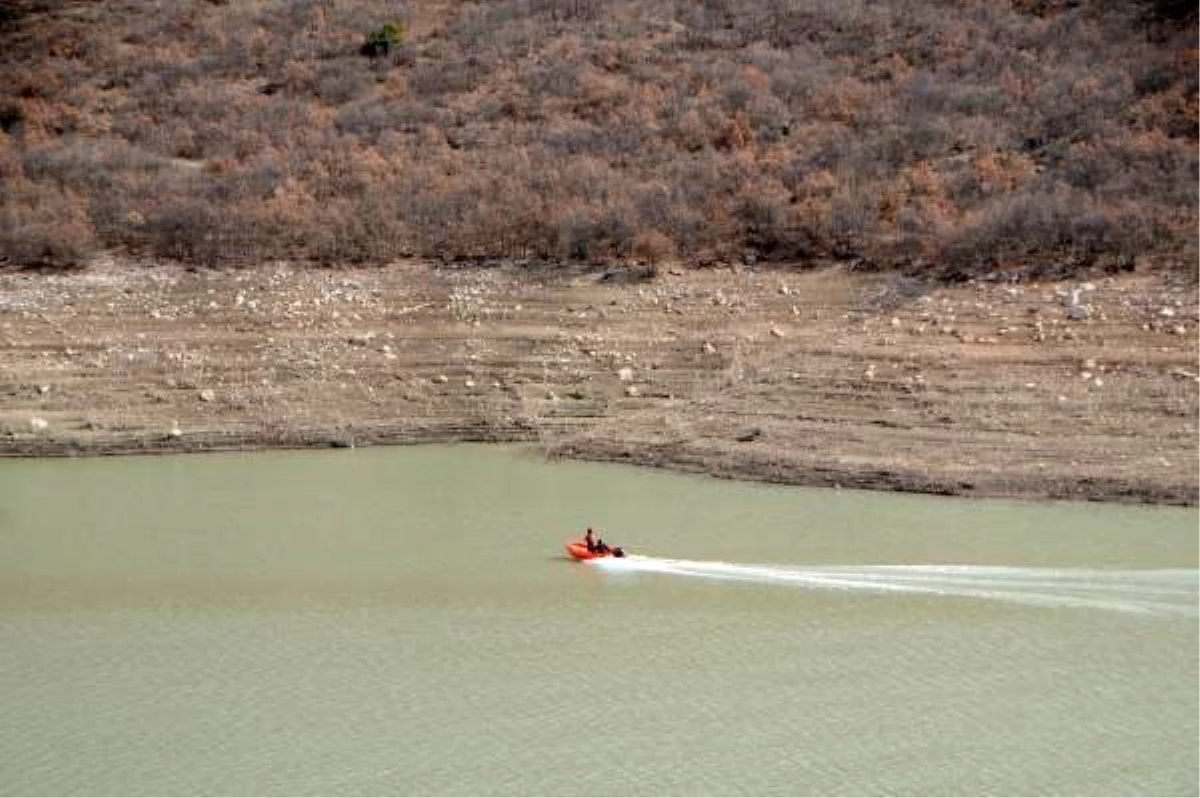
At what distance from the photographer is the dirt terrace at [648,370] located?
20625mm

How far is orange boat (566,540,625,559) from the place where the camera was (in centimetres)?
1659

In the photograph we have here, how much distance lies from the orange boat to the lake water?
0.19 metres

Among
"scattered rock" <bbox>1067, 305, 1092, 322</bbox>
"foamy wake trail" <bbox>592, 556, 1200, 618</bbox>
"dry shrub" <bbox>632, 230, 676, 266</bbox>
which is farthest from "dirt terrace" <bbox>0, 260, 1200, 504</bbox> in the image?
"foamy wake trail" <bbox>592, 556, 1200, 618</bbox>

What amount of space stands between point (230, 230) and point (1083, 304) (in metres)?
17.2

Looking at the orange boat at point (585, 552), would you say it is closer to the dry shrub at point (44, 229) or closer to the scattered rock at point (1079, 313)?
the scattered rock at point (1079, 313)

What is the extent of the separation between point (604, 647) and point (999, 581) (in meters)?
Result: 4.27

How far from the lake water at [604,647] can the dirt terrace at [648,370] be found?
6.13 ft

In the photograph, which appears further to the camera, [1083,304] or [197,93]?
[197,93]

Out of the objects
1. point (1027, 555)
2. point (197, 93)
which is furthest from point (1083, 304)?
point (197, 93)

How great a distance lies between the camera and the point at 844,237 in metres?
28.3

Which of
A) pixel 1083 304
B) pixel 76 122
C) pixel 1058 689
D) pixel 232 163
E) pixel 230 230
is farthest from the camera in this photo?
pixel 76 122

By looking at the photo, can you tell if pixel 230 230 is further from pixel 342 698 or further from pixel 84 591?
pixel 342 698

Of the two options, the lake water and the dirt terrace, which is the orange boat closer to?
the lake water

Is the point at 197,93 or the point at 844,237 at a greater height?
the point at 197,93
